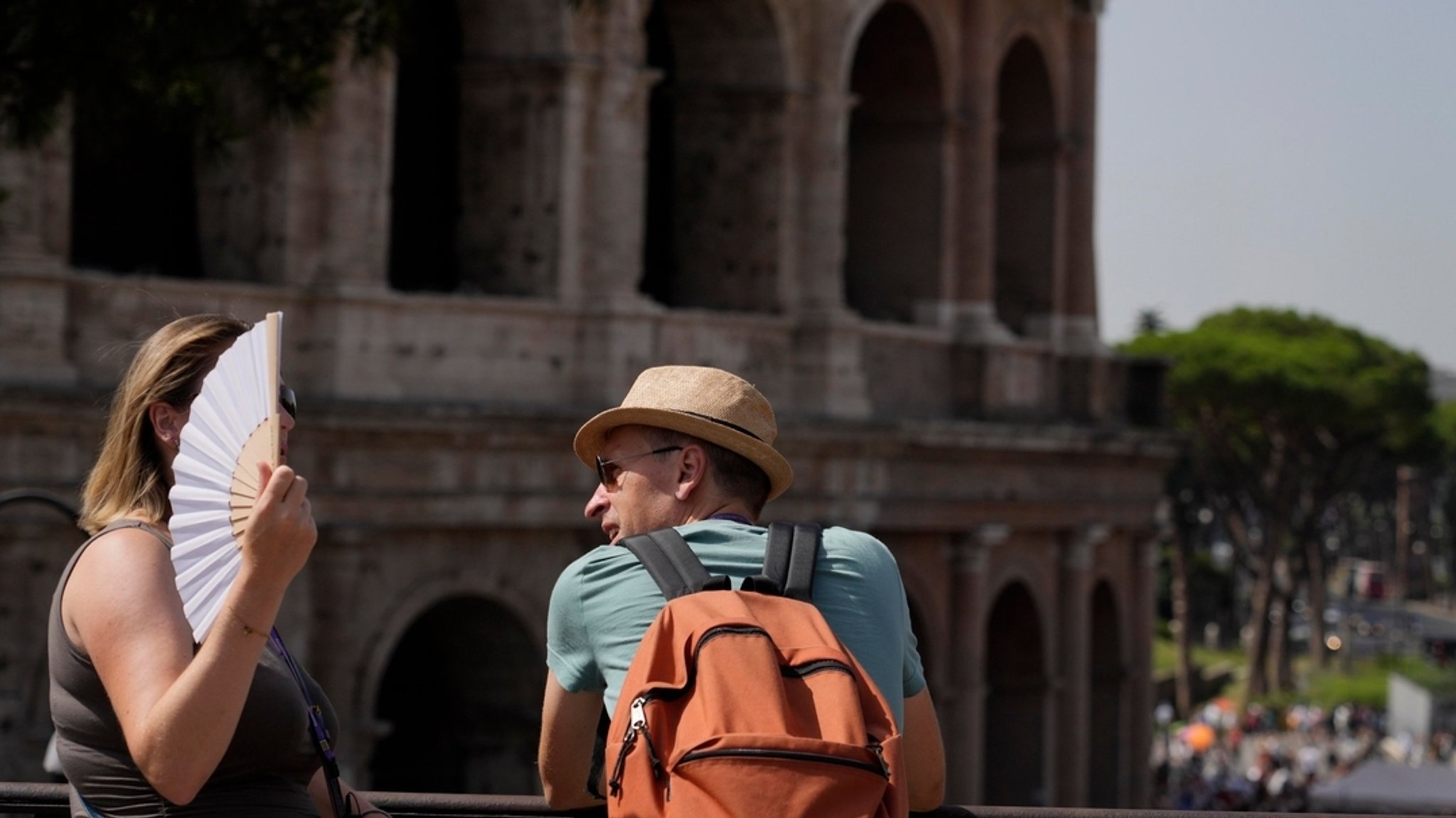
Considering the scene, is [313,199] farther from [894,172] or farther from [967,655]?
[967,655]

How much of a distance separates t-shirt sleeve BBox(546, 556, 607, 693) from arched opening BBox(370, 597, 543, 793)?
13.4 metres

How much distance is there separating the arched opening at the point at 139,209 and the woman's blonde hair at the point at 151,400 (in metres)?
12.8

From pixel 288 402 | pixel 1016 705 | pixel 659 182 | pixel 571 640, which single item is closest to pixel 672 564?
pixel 571 640

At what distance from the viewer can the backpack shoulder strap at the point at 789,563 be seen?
10.9 feet

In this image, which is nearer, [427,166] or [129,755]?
[129,755]

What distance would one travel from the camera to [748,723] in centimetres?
304

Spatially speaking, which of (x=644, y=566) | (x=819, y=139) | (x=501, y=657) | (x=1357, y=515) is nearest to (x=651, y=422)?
(x=644, y=566)

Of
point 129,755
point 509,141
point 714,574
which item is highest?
point 509,141

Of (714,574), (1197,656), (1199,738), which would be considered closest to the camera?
(714,574)

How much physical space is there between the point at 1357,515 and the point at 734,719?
89.0 meters

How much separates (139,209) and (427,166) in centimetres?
233

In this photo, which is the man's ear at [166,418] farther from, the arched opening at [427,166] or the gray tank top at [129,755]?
the arched opening at [427,166]

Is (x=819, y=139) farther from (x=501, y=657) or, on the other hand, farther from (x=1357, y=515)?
(x=1357, y=515)

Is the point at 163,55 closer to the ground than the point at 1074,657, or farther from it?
farther from it
